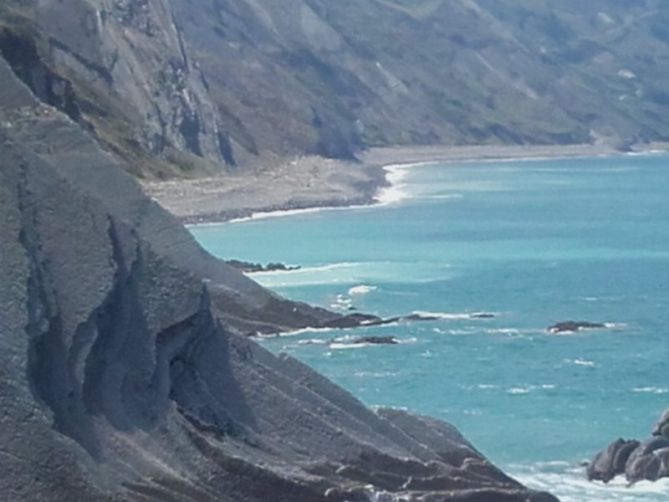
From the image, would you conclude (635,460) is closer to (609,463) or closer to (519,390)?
(609,463)

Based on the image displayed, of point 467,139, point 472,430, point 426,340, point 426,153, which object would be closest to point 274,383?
point 472,430

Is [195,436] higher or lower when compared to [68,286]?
lower

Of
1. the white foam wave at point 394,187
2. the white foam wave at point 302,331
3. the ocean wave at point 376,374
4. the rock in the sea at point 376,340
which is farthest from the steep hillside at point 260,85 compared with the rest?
the ocean wave at point 376,374

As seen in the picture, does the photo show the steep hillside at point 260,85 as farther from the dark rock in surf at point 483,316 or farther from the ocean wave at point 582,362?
the ocean wave at point 582,362

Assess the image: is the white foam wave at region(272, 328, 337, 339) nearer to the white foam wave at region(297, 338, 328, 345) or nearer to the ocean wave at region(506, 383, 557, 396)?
the white foam wave at region(297, 338, 328, 345)

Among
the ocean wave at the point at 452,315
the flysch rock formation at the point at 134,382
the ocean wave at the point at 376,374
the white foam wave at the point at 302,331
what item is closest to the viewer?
the flysch rock formation at the point at 134,382

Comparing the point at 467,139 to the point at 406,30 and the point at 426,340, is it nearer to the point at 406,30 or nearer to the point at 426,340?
the point at 406,30
